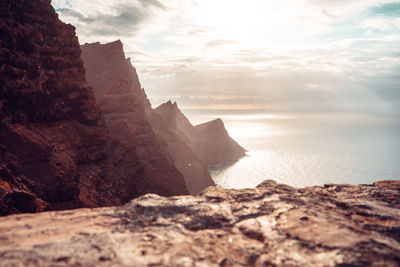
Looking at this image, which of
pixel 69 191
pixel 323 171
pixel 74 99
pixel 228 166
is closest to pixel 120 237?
pixel 69 191

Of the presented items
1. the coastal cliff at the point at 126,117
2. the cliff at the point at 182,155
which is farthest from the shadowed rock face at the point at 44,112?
the cliff at the point at 182,155

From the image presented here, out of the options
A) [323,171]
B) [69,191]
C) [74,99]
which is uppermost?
[74,99]

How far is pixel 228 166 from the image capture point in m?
130

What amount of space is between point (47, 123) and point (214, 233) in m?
21.3

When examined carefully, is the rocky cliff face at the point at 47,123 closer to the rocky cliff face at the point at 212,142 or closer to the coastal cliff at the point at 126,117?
the coastal cliff at the point at 126,117

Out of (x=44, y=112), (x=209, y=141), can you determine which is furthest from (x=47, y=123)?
(x=209, y=141)

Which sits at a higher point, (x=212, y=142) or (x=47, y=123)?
(x=47, y=123)

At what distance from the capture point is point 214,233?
5.36m

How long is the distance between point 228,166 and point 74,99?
110 m

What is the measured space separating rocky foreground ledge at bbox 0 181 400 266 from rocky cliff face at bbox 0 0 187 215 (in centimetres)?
677

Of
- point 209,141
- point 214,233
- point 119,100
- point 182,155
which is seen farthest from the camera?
point 209,141

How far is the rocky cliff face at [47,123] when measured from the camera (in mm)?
17422

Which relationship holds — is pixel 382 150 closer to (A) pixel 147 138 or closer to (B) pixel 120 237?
(A) pixel 147 138

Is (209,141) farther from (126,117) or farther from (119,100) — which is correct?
(126,117)
